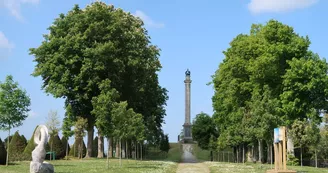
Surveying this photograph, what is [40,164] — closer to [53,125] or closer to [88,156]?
[88,156]

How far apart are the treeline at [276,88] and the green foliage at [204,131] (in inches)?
1581

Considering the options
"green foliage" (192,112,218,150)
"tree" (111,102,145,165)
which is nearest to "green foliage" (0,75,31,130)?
"tree" (111,102,145,165)

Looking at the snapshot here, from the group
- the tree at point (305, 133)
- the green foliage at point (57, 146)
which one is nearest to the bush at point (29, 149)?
the green foliage at point (57, 146)

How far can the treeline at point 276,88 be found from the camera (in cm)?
4256

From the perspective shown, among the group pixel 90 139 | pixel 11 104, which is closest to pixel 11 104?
pixel 11 104

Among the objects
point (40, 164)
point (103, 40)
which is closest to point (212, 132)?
point (103, 40)

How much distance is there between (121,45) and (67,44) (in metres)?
6.73

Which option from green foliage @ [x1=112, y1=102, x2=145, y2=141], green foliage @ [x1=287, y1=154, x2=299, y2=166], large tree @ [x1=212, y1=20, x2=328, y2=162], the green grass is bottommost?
green foliage @ [x1=287, y1=154, x2=299, y2=166]

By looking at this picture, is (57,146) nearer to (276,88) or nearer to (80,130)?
(80,130)

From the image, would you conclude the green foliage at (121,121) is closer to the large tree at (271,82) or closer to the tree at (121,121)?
the tree at (121,121)

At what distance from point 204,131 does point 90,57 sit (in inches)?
2174

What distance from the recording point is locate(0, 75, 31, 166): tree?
119 ft

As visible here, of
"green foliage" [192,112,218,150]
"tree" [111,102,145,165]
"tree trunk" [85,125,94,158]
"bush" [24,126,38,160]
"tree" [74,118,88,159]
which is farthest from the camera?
"green foliage" [192,112,218,150]

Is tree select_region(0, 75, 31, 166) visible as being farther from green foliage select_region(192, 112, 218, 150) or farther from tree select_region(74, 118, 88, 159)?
green foliage select_region(192, 112, 218, 150)
